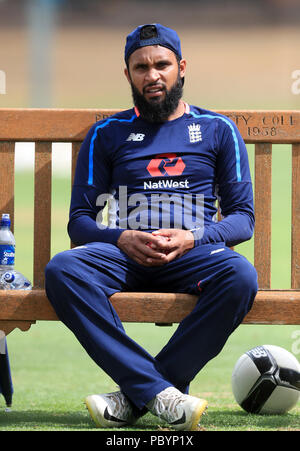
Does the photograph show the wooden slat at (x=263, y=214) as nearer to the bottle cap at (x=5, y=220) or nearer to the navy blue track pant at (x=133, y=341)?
the navy blue track pant at (x=133, y=341)

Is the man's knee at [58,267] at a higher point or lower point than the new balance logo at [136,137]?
lower

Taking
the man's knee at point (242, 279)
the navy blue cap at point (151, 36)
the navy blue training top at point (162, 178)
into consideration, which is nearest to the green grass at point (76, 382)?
the man's knee at point (242, 279)

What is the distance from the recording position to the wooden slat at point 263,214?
4.38m

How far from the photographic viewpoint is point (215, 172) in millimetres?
4168

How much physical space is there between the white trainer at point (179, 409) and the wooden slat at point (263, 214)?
109 cm

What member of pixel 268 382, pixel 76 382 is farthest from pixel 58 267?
pixel 76 382

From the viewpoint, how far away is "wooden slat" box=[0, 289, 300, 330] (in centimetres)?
372

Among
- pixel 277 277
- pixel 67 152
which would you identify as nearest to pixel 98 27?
pixel 67 152

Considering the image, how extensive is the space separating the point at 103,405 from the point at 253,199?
4.29ft

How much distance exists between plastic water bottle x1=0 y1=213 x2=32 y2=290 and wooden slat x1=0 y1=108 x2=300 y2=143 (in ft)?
1.53

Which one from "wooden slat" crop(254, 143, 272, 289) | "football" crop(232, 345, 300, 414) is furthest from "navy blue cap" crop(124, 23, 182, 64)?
"football" crop(232, 345, 300, 414)

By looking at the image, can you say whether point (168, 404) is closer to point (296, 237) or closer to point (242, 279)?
point (242, 279)

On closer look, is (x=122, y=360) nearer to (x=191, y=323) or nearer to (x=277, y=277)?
(x=191, y=323)

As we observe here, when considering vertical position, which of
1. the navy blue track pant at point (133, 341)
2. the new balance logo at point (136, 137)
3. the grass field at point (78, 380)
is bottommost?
the grass field at point (78, 380)
